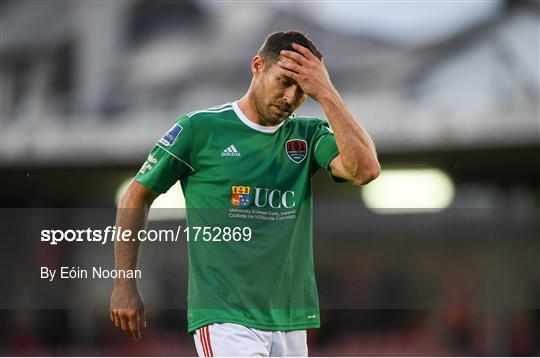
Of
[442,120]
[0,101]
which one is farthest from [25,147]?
[442,120]

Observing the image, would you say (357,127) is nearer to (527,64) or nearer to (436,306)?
(527,64)

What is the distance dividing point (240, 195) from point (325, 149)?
1.01 feet

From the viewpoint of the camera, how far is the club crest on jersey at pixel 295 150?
2654 mm

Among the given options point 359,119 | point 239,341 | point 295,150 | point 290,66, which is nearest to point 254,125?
point 295,150

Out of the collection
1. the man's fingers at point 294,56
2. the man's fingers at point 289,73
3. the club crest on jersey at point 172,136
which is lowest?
the club crest on jersey at point 172,136

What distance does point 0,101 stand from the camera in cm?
523

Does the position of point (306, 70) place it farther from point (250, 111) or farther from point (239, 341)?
point (239, 341)

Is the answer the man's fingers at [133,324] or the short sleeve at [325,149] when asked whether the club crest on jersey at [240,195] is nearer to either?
the short sleeve at [325,149]

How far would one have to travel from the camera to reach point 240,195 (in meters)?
2.60

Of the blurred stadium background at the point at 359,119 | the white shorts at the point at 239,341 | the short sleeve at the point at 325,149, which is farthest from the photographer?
the blurred stadium background at the point at 359,119

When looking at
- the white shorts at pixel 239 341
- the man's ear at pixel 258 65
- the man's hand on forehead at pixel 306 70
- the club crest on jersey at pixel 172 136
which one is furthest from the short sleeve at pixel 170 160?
the white shorts at pixel 239 341

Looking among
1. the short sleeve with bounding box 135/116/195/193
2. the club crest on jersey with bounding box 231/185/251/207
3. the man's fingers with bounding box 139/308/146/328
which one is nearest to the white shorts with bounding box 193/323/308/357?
the man's fingers with bounding box 139/308/146/328

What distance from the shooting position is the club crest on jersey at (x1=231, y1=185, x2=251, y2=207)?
8.50 feet

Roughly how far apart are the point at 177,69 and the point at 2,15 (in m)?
1.16
